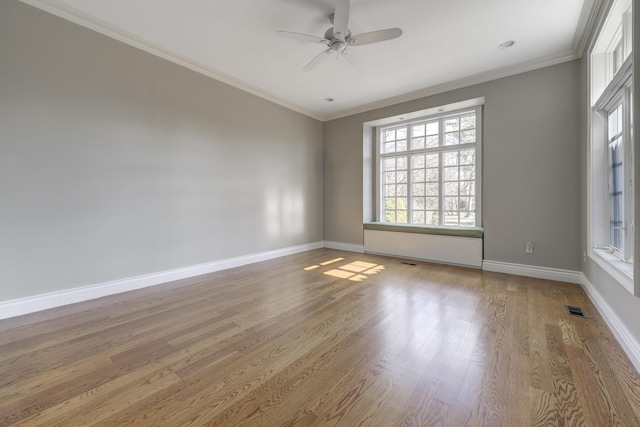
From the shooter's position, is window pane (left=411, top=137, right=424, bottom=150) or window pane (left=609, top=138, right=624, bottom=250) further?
window pane (left=411, top=137, right=424, bottom=150)

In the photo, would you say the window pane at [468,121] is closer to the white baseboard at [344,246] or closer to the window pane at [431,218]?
the window pane at [431,218]

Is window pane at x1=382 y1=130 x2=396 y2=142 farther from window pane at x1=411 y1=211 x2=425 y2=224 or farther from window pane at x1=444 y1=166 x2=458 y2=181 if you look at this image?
window pane at x1=411 y1=211 x2=425 y2=224

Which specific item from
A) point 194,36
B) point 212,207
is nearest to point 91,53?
point 194,36

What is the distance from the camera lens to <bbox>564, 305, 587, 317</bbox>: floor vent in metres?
2.38

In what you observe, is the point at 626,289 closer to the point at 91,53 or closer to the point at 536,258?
the point at 536,258

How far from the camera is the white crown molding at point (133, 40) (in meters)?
2.51

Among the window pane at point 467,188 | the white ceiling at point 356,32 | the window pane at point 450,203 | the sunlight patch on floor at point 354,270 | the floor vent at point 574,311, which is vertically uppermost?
the white ceiling at point 356,32

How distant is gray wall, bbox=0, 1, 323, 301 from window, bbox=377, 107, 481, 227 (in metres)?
2.59

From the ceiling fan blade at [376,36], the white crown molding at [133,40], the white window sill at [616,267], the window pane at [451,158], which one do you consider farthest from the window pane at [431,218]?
the white crown molding at [133,40]

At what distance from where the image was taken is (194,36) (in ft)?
9.77

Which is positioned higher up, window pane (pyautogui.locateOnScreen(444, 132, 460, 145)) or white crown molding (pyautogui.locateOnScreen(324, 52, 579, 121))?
white crown molding (pyautogui.locateOnScreen(324, 52, 579, 121))

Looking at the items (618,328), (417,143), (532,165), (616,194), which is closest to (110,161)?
(417,143)

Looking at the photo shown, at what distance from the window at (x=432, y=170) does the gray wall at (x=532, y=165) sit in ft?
1.28

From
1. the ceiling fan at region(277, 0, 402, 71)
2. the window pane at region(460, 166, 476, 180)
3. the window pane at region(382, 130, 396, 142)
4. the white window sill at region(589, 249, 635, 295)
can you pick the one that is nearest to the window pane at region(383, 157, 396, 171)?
the window pane at region(382, 130, 396, 142)
